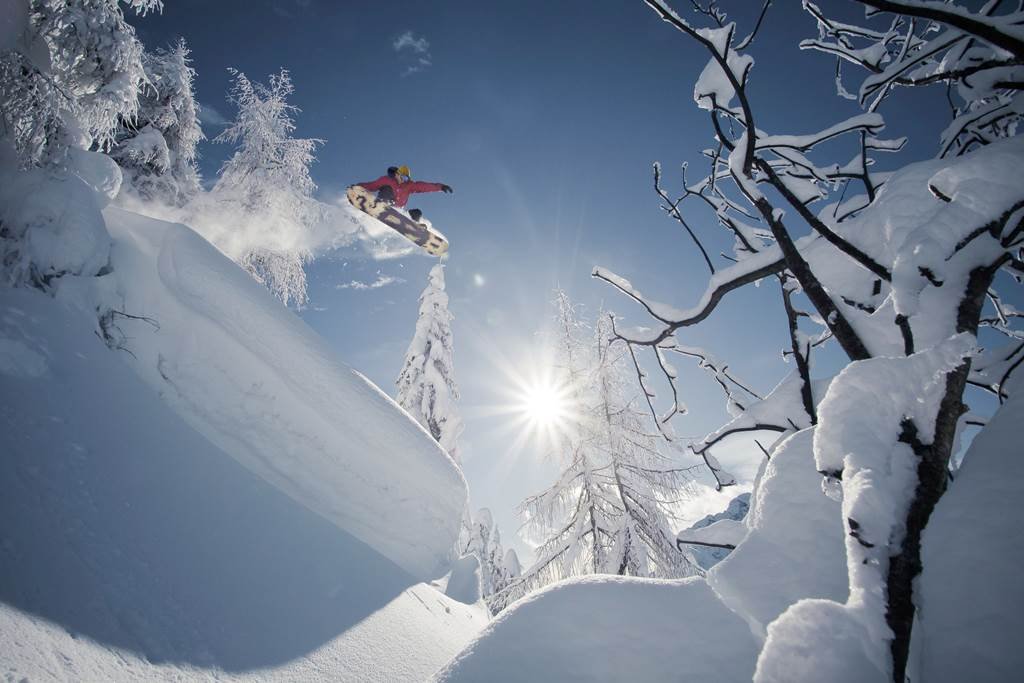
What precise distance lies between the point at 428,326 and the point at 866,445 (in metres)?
→ 16.0

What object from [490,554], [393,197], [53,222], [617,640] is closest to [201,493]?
[53,222]

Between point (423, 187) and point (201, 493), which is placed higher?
point (423, 187)

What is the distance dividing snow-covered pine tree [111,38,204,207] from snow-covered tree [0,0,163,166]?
4.89 m

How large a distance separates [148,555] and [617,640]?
382 cm

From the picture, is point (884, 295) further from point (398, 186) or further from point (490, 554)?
point (490, 554)

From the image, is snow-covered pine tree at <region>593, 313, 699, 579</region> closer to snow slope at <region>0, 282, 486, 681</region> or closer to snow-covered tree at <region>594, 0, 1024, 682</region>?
snow slope at <region>0, 282, 486, 681</region>

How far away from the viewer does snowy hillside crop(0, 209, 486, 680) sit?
269cm

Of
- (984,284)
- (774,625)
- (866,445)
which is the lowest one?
(774,625)

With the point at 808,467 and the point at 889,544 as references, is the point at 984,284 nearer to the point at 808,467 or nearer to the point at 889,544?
the point at 808,467

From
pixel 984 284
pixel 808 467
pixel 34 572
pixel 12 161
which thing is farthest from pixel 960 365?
pixel 12 161

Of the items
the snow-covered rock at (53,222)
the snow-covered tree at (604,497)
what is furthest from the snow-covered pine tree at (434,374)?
the snow-covered rock at (53,222)

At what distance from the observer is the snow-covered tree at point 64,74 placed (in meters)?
4.93

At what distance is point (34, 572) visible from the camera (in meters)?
2.46

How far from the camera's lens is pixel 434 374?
51.2 ft
